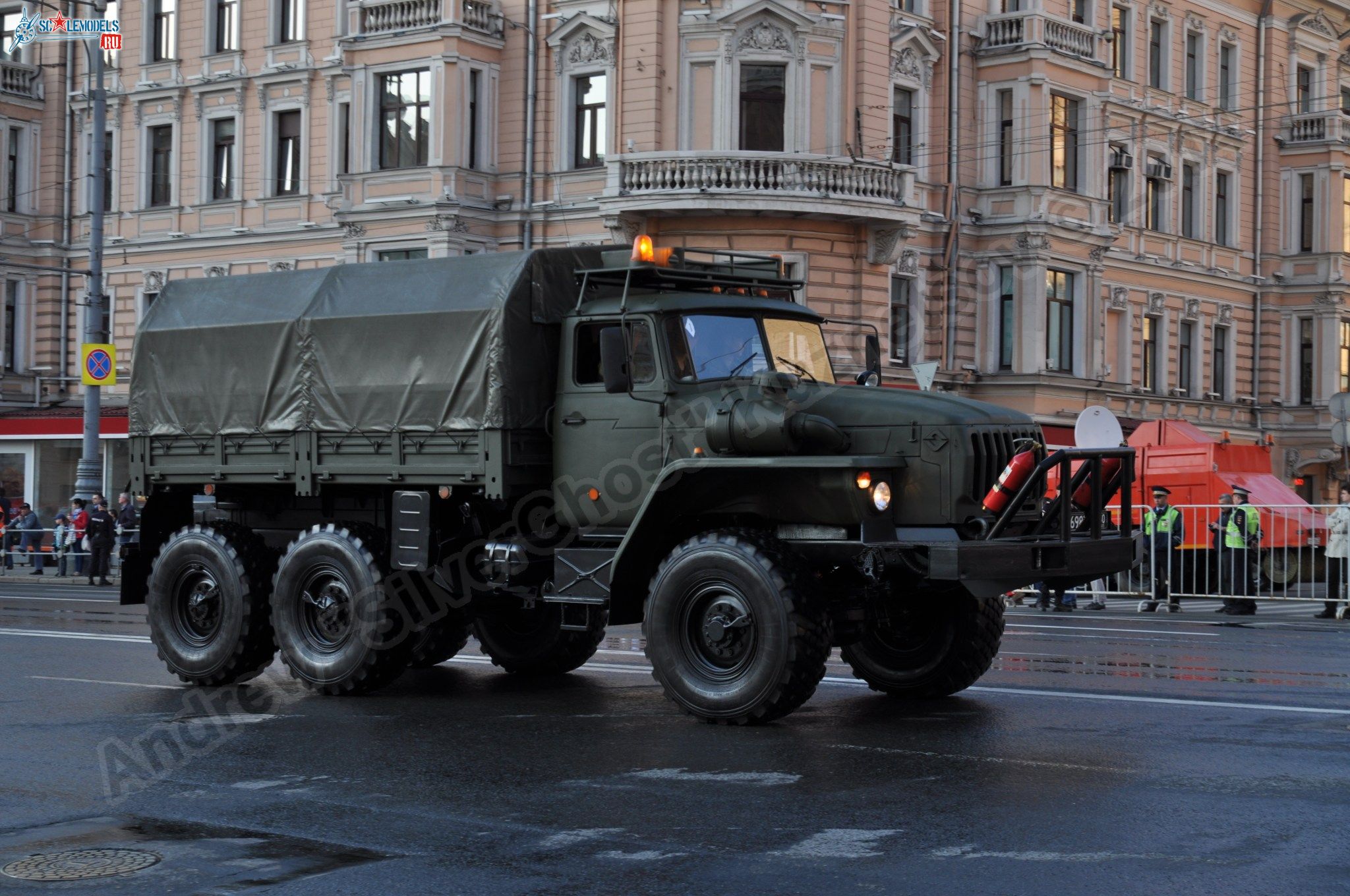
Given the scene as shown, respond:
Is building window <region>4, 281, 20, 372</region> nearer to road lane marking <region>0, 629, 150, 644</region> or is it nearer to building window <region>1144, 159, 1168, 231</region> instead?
building window <region>1144, 159, 1168, 231</region>

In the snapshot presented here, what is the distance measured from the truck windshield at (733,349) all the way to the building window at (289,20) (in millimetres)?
32248

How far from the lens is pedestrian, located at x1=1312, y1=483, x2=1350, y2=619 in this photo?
23.4 meters

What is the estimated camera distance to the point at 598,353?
12.3 meters

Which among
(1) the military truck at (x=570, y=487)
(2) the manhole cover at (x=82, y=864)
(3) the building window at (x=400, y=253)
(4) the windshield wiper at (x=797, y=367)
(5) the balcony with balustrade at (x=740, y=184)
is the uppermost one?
(5) the balcony with balustrade at (x=740, y=184)

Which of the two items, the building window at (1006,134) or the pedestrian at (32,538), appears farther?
the building window at (1006,134)

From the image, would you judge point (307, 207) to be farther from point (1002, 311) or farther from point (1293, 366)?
point (1293, 366)

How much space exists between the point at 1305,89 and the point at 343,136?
28185 mm

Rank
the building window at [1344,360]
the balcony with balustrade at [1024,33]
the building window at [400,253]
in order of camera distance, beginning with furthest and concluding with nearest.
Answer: the building window at [1344,360] < the balcony with balustrade at [1024,33] < the building window at [400,253]

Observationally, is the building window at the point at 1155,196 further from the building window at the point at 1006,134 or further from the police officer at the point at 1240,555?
the police officer at the point at 1240,555

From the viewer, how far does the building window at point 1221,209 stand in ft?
161

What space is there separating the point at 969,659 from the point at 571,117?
2761cm

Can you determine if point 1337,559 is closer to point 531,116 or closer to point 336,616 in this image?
point 336,616

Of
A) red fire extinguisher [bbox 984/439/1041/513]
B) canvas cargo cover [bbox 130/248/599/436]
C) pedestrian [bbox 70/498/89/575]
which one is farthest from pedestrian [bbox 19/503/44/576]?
red fire extinguisher [bbox 984/439/1041/513]

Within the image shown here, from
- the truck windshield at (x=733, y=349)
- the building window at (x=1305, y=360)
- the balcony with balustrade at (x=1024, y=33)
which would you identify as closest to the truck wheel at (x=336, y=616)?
the truck windshield at (x=733, y=349)
